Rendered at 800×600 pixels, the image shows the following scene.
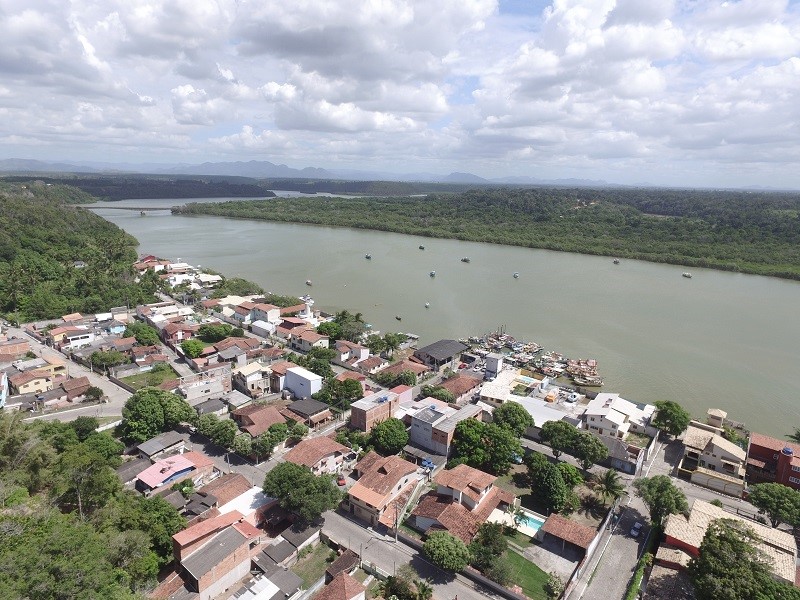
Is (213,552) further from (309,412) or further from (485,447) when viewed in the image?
(485,447)

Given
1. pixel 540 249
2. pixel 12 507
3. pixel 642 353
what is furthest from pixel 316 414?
pixel 540 249

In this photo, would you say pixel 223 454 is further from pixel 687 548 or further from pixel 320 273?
pixel 320 273

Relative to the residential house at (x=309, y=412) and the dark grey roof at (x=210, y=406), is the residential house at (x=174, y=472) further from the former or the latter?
the residential house at (x=309, y=412)

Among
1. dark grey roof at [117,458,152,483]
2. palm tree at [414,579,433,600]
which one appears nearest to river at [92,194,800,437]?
palm tree at [414,579,433,600]

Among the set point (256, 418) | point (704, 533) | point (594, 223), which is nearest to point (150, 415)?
point (256, 418)

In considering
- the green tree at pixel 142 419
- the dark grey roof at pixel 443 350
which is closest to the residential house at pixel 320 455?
the green tree at pixel 142 419

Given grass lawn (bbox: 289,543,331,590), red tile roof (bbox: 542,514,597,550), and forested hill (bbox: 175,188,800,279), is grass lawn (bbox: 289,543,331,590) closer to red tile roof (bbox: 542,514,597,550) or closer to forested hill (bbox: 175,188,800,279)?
red tile roof (bbox: 542,514,597,550)
